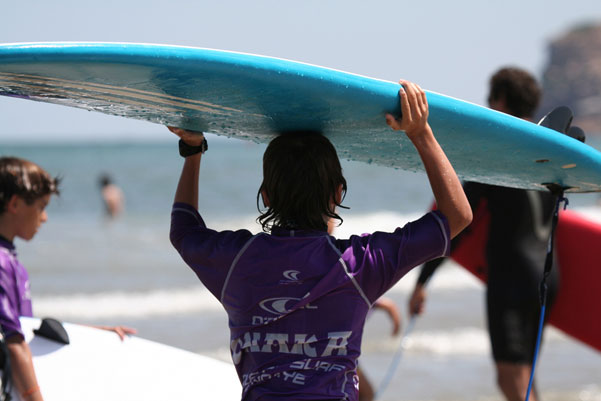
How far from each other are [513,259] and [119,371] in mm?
1851

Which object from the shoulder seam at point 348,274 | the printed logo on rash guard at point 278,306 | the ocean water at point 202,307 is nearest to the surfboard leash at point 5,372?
the ocean water at point 202,307

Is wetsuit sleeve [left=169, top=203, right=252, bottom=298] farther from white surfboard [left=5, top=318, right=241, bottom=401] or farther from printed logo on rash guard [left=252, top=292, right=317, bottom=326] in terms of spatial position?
white surfboard [left=5, top=318, right=241, bottom=401]

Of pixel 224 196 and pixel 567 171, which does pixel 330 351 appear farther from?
pixel 224 196

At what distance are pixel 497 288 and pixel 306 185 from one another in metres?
2.04

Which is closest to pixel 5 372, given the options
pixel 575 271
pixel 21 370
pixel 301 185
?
pixel 21 370

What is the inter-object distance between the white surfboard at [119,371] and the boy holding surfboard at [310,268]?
105 centimetres

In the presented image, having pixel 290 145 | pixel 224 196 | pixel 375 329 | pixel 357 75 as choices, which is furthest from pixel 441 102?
pixel 224 196

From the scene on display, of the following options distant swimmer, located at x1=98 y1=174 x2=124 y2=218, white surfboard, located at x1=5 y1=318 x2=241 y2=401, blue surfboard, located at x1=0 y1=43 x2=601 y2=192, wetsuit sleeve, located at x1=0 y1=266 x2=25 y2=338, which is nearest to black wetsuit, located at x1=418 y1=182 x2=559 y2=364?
blue surfboard, located at x1=0 y1=43 x2=601 y2=192

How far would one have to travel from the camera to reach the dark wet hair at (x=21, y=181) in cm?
264

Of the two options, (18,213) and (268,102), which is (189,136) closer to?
(268,102)

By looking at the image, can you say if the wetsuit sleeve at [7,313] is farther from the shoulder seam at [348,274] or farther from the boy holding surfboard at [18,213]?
the shoulder seam at [348,274]

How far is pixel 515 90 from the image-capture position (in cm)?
340

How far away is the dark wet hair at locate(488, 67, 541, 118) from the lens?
3.40 m

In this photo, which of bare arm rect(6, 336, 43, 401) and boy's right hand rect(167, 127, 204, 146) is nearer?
boy's right hand rect(167, 127, 204, 146)
